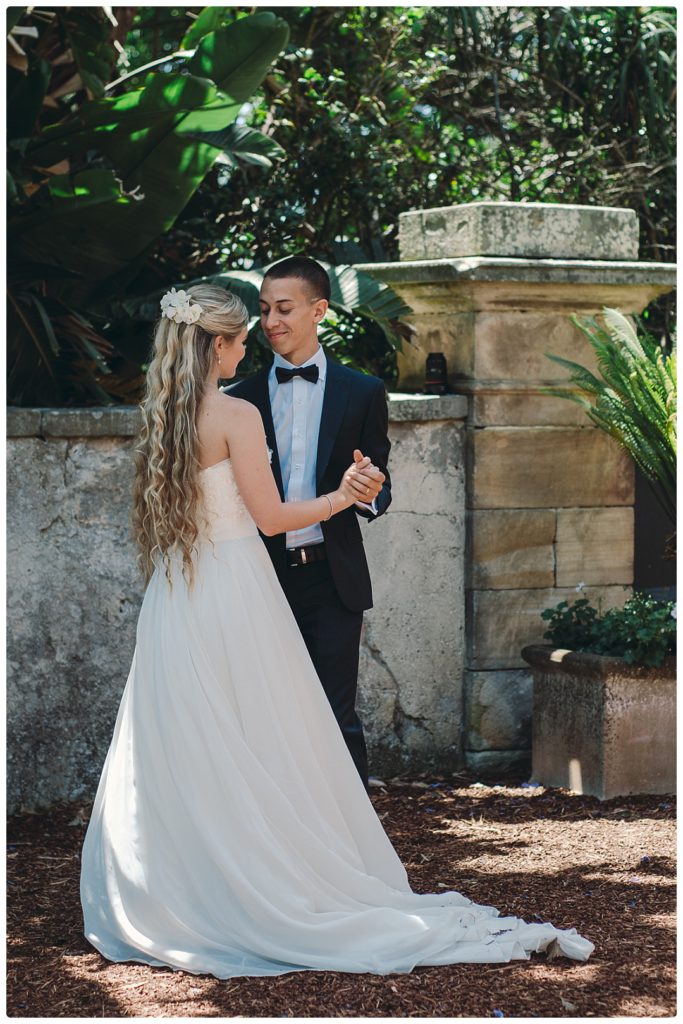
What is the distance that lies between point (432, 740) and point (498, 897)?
1.73 m

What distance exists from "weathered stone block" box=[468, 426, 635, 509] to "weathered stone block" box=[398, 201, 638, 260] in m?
0.87

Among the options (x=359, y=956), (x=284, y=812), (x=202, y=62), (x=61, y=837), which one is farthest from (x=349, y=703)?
(x=202, y=62)

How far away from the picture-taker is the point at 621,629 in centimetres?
563

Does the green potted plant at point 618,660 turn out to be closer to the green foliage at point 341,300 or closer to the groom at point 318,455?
the green foliage at point 341,300

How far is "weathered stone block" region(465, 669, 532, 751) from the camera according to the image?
610cm

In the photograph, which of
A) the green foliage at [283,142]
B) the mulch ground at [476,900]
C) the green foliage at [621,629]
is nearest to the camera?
the mulch ground at [476,900]

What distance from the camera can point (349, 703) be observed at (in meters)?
4.63

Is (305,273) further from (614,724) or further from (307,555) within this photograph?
(614,724)

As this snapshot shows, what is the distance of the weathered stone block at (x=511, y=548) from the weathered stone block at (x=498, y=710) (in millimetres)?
458

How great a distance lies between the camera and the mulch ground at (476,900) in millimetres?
3449

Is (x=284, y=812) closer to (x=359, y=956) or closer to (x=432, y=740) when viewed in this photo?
(x=359, y=956)

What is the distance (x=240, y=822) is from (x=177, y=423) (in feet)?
4.05

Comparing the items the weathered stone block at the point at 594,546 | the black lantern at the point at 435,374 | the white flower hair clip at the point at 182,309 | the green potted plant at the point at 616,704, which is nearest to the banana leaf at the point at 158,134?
the black lantern at the point at 435,374

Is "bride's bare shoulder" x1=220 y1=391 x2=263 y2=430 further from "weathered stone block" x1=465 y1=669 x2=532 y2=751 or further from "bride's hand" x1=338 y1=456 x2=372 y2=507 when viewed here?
"weathered stone block" x1=465 y1=669 x2=532 y2=751
